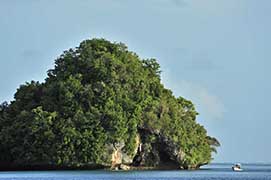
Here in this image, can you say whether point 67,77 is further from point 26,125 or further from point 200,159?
point 200,159

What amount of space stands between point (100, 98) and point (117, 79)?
3.26m

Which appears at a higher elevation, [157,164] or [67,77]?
[67,77]

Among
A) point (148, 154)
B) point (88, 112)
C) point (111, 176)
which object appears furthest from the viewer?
point (148, 154)

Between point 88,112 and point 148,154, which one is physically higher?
point 88,112

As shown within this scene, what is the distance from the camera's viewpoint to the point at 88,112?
80.6m

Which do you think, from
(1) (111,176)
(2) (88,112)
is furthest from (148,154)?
(1) (111,176)

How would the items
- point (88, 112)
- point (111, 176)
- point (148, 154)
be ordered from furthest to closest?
1. point (148, 154)
2. point (88, 112)
3. point (111, 176)

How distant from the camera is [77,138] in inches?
3093

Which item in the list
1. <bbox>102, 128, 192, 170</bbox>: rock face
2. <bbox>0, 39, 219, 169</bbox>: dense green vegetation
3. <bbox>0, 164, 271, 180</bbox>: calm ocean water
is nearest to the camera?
<bbox>0, 164, 271, 180</bbox>: calm ocean water

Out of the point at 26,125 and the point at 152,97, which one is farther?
the point at 152,97

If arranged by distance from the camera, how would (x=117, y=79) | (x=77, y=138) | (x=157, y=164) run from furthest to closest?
(x=157, y=164) < (x=117, y=79) < (x=77, y=138)

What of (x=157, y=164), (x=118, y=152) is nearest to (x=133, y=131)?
(x=118, y=152)

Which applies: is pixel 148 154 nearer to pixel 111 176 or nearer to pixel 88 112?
pixel 88 112

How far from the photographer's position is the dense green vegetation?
7938cm
